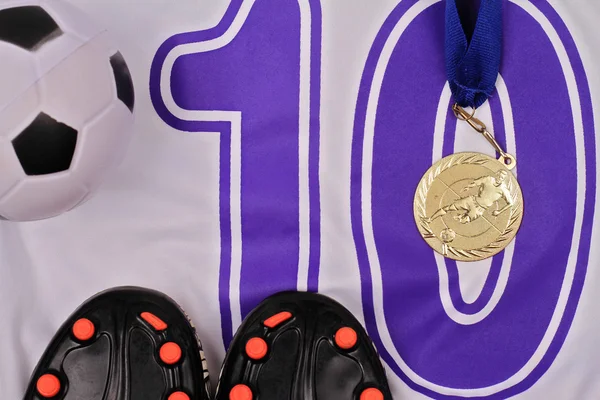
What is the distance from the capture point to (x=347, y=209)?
0.74 m

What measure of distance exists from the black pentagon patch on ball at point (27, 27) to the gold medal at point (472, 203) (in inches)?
18.4

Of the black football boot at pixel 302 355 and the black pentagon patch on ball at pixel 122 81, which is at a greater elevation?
the black pentagon patch on ball at pixel 122 81

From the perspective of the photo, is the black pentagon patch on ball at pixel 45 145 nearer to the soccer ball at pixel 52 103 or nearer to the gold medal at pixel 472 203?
the soccer ball at pixel 52 103

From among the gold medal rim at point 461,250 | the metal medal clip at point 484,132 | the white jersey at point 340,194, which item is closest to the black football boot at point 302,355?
the white jersey at point 340,194

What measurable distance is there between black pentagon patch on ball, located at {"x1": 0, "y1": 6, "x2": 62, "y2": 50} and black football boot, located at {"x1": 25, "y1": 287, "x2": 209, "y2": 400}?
0.33 m

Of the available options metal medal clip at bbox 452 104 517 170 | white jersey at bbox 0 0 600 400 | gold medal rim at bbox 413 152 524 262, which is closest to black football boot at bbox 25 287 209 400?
white jersey at bbox 0 0 600 400

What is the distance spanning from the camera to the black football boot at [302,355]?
72 centimetres

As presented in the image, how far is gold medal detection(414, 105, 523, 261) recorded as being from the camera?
2.37 ft

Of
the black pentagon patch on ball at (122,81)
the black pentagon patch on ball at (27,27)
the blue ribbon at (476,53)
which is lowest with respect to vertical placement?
the black pentagon patch on ball at (122,81)

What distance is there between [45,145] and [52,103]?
0.04 m

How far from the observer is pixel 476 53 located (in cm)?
70

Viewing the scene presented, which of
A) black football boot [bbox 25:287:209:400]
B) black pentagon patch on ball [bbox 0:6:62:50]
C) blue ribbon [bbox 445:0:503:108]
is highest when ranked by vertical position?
blue ribbon [bbox 445:0:503:108]

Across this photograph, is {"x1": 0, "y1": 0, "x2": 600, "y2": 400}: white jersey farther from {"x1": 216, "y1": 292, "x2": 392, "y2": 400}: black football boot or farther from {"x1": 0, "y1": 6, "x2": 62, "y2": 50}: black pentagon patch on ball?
{"x1": 0, "y1": 6, "x2": 62, "y2": 50}: black pentagon patch on ball

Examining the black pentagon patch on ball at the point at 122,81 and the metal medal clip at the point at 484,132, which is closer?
the black pentagon patch on ball at the point at 122,81
